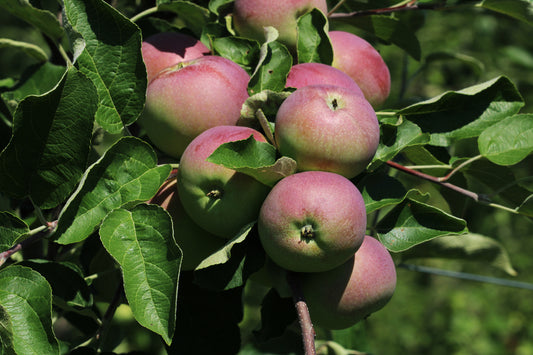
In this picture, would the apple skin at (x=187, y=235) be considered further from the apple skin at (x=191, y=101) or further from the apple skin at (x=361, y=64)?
the apple skin at (x=361, y=64)

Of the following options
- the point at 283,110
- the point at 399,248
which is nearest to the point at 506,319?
the point at 399,248

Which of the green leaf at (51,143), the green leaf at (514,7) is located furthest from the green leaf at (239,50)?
the green leaf at (514,7)

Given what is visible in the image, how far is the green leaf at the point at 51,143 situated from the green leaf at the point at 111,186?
0.10ft

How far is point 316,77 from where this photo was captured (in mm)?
862

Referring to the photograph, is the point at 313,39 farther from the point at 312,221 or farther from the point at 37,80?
the point at 37,80

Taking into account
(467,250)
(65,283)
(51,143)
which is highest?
(51,143)

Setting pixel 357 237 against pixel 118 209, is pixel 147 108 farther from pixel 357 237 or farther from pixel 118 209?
pixel 357 237

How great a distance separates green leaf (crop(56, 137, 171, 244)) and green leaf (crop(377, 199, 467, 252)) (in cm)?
34

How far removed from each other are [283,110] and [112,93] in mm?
265

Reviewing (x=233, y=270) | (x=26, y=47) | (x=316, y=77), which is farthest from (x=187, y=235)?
(x=26, y=47)

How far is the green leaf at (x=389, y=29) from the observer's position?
1.08m

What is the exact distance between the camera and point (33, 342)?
0.69m

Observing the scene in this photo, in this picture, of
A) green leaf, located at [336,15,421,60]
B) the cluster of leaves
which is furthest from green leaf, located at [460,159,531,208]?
green leaf, located at [336,15,421,60]

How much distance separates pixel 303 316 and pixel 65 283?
36cm
